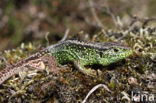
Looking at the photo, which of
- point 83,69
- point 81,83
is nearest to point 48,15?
point 83,69

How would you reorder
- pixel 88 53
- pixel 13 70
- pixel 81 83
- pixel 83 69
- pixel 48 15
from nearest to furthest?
pixel 81 83
pixel 83 69
pixel 13 70
pixel 88 53
pixel 48 15

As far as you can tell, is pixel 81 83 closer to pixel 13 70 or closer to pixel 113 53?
pixel 113 53

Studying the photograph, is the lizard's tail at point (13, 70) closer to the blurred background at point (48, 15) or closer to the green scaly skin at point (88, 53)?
the green scaly skin at point (88, 53)

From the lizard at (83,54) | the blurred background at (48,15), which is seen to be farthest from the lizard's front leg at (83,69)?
the blurred background at (48,15)

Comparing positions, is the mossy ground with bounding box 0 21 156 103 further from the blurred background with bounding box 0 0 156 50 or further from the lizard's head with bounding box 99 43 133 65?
the blurred background with bounding box 0 0 156 50

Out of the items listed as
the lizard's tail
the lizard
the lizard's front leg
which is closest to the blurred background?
the lizard

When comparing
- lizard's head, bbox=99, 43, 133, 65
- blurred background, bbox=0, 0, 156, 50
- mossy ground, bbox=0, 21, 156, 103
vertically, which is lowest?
mossy ground, bbox=0, 21, 156, 103

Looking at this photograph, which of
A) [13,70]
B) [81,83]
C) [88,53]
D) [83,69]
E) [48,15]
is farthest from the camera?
[48,15]

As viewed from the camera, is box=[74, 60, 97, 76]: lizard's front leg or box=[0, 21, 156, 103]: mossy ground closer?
box=[0, 21, 156, 103]: mossy ground
